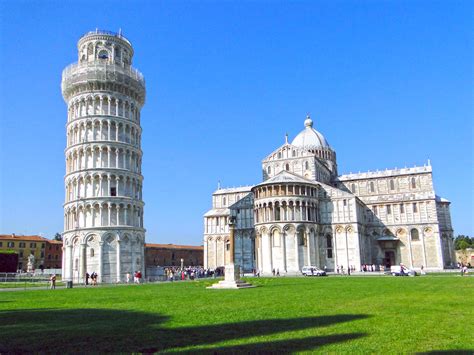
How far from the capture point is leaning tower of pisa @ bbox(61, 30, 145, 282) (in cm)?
4869

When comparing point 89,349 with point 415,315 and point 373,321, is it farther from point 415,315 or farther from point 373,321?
point 415,315

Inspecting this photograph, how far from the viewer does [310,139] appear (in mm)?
78938

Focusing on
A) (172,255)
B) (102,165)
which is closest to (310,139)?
(102,165)

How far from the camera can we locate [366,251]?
2522 inches

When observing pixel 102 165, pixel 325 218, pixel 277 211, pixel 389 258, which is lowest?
pixel 389 258

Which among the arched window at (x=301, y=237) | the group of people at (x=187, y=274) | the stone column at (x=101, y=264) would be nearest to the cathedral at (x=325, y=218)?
the arched window at (x=301, y=237)

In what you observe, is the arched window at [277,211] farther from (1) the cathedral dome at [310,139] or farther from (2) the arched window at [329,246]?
(1) the cathedral dome at [310,139]

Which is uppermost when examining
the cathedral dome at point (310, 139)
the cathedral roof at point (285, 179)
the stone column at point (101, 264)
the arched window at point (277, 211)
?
the cathedral dome at point (310, 139)

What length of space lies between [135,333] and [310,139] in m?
70.6

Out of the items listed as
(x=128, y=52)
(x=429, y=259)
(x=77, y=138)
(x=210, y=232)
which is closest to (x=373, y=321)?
(x=77, y=138)

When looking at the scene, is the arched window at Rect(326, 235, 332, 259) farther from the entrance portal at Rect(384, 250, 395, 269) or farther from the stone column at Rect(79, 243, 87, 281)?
the stone column at Rect(79, 243, 87, 281)

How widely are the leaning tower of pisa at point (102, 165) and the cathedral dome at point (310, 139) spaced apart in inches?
1309

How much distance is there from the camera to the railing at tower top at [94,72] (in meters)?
52.0

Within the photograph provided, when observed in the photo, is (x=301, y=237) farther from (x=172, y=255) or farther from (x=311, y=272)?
(x=172, y=255)
